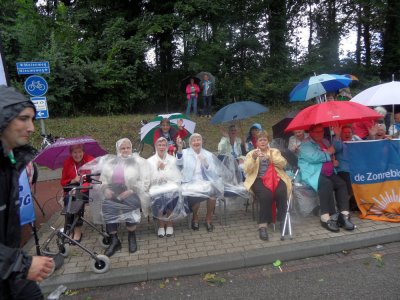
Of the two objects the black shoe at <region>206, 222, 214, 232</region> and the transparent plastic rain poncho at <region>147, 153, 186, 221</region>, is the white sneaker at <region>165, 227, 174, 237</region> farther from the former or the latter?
the black shoe at <region>206, 222, 214, 232</region>

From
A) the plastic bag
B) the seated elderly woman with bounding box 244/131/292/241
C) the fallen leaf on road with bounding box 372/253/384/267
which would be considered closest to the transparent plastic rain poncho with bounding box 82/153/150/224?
the seated elderly woman with bounding box 244/131/292/241

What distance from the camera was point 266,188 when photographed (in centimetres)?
505

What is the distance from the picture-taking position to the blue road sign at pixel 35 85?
8811 millimetres

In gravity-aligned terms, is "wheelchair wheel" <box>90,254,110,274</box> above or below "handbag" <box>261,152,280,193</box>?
below

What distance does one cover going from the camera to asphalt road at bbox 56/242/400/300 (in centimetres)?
358

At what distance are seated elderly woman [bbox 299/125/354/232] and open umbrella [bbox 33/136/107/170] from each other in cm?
321

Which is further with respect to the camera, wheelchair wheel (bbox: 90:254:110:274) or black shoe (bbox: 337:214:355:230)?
black shoe (bbox: 337:214:355:230)

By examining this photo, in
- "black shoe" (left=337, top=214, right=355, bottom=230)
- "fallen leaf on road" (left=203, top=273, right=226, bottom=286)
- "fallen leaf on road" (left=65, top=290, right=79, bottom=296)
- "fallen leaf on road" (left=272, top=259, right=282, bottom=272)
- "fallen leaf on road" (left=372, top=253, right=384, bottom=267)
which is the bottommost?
"fallen leaf on road" (left=65, top=290, right=79, bottom=296)

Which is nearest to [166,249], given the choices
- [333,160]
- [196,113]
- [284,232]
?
[284,232]

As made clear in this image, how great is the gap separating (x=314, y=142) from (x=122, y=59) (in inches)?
515

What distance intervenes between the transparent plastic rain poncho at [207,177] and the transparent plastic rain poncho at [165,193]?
0.50 feet

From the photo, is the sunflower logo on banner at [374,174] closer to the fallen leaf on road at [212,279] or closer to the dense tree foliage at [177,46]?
the fallen leaf on road at [212,279]

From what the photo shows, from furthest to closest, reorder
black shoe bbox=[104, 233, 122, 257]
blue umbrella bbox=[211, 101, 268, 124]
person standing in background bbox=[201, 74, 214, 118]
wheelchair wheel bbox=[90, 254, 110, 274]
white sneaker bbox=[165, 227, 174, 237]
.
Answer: person standing in background bbox=[201, 74, 214, 118] < blue umbrella bbox=[211, 101, 268, 124] < white sneaker bbox=[165, 227, 174, 237] < black shoe bbox=[104, 233, 122, 257] < wheelchair wheel bbox=[90, 254, 110, 274]

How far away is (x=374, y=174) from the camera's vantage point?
534cm
